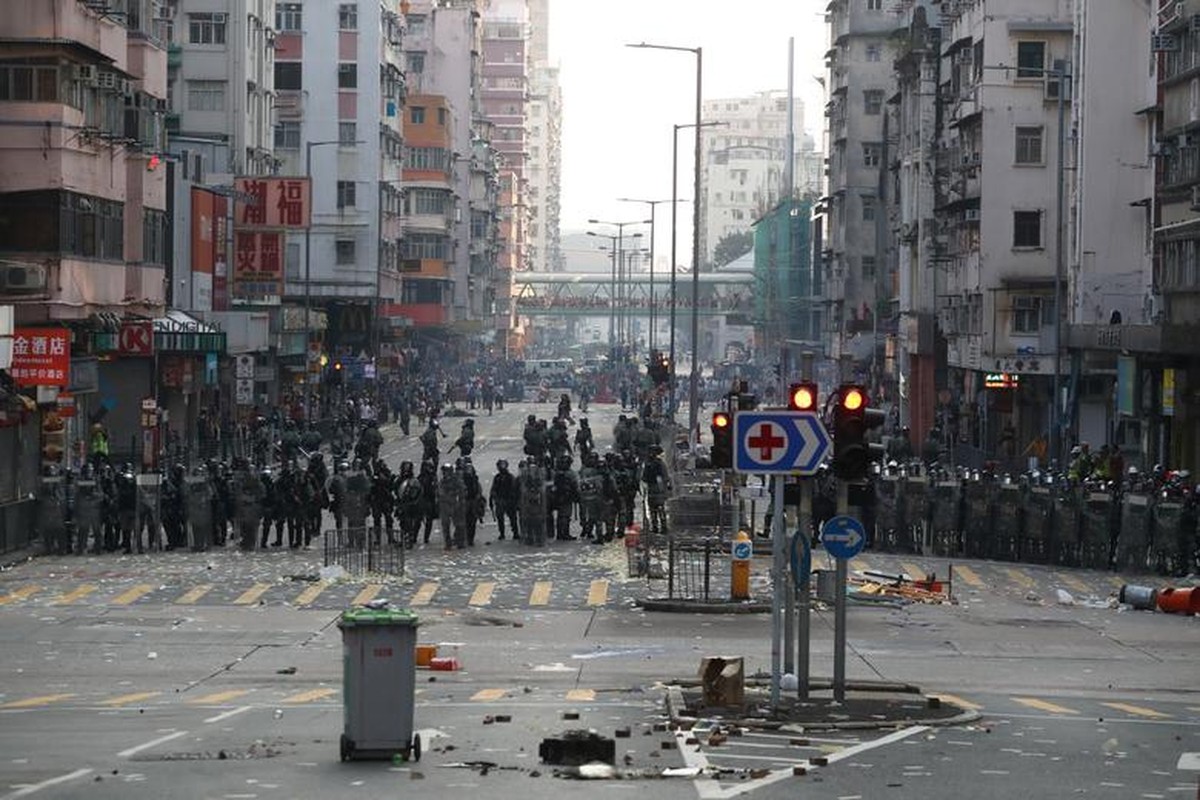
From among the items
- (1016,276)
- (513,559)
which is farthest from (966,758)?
(1016,276)

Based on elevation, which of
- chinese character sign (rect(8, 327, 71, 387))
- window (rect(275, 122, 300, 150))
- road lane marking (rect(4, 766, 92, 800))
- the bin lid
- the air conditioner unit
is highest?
Answer: window (rect(275, 122, 300, 150))

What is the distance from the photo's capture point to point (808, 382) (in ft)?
75.4

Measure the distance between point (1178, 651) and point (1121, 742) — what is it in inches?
385

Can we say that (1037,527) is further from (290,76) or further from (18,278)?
(290,76)

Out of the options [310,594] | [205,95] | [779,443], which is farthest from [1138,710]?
[205,95]

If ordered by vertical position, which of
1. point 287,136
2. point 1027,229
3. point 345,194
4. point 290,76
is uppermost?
point 290,76

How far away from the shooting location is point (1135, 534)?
40781 millimetres

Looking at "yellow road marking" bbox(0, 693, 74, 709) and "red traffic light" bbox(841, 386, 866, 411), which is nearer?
"red traffic light" bbox(841, 386, 866, 411)

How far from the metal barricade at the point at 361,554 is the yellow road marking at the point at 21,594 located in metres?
4.70

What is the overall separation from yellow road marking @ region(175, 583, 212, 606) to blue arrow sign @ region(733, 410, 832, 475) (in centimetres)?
1419

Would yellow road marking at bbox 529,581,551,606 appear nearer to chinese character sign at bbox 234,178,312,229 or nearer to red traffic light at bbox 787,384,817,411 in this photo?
red traffic light at bbox 787,384,817,411

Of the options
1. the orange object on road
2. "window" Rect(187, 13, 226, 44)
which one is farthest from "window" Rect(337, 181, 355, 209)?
the orange object on road

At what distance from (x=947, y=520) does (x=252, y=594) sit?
13.2 meters

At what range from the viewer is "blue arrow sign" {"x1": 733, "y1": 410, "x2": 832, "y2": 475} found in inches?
850
